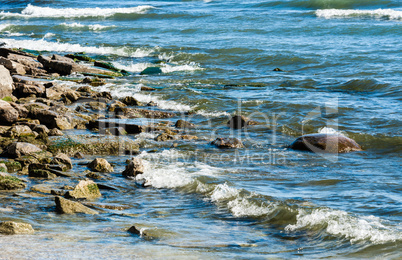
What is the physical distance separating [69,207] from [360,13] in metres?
26.5

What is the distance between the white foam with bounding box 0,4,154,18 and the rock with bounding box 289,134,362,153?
1153 inches

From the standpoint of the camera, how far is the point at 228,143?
331 inches

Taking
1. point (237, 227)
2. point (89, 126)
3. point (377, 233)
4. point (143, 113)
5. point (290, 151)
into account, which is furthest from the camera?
point (143, 113)

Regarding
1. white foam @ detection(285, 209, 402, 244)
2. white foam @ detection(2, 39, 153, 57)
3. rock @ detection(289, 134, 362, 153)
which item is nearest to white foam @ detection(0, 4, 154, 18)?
white foam @ detection(2, 39, 153, 57)

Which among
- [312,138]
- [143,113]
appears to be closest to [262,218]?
[312,138]

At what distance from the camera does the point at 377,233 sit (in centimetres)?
455

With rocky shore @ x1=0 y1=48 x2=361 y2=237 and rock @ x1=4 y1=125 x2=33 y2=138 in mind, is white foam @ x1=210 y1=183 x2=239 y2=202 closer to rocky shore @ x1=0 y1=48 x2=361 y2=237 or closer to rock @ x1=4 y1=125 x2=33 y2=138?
rocky shore @ x1=0 y1=48 x2=361 y2=237

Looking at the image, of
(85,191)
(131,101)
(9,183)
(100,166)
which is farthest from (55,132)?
(131,101)

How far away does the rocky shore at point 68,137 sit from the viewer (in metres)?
5.72

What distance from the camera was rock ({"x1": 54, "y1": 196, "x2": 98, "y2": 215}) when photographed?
5009 mm

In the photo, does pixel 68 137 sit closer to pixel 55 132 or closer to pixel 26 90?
pixel 55 132

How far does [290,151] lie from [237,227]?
3426 millimetres

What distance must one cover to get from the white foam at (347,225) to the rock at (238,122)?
15.4ft

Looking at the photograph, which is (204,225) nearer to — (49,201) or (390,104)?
(49,201)
